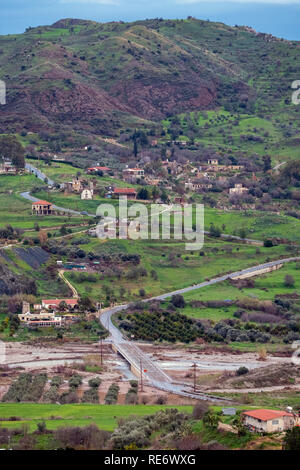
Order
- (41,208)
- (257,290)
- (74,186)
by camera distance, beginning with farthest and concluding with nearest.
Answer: (74,186) → (41,208) → (257,290)

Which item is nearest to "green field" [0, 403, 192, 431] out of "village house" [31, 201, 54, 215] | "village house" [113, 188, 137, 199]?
"village house" [31, 201, 54, 215]

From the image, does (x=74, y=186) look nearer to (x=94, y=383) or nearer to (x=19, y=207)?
(x=19, y=207)

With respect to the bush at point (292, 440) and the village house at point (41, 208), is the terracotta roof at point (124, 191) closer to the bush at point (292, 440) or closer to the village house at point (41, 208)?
the village house at point (41, 208)

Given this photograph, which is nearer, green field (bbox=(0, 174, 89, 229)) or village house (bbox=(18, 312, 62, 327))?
village house (bbox=(18, 312, 62, 327))

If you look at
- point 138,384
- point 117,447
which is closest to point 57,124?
point 138,384

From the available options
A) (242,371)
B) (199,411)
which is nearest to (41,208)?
(242,371)

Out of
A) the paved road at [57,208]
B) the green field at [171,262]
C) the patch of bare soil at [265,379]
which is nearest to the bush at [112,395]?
the patch of bare soil at [265,379]

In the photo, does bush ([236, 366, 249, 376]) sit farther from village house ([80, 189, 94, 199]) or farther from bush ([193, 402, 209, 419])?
village house ([80, 189, 94, 199])
